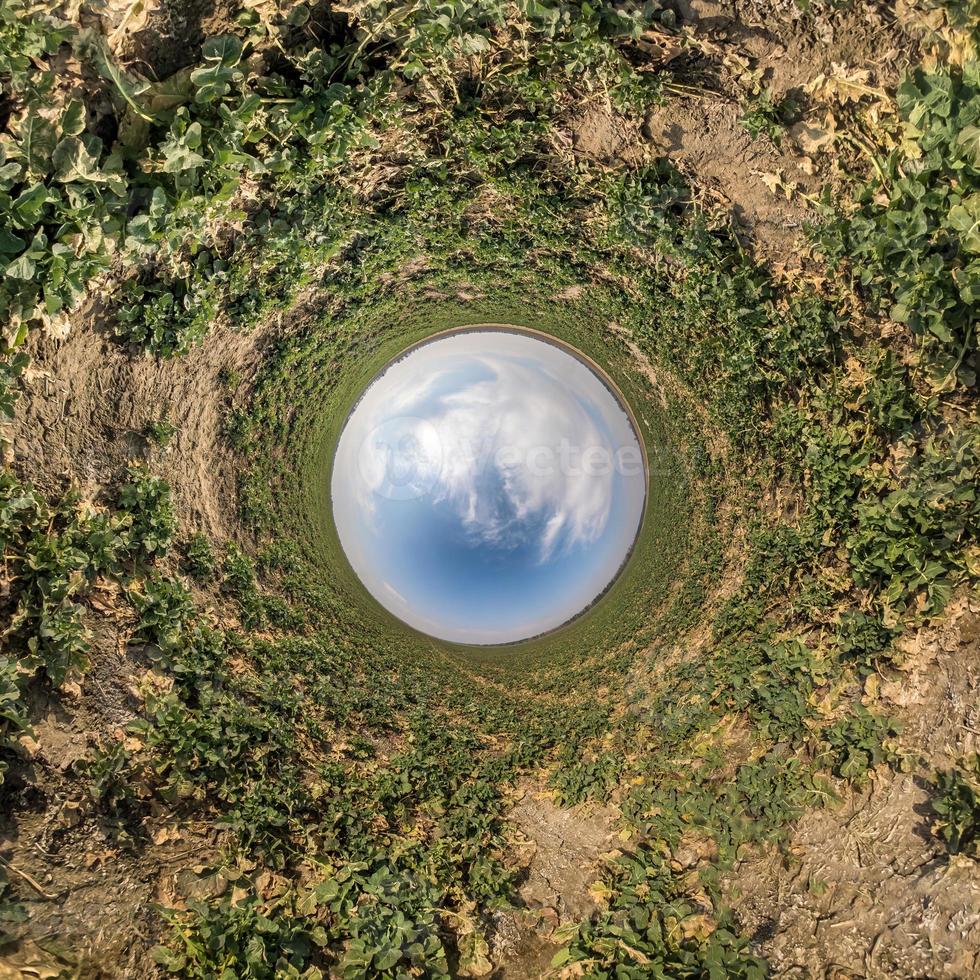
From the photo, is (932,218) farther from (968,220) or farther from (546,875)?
(546,875)

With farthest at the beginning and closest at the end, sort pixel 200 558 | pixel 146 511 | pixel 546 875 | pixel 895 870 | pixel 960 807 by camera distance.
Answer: pixel 200 558 → pixel 546 875 → pixel 146 511 → pixel 895 870 → pixel 960 807

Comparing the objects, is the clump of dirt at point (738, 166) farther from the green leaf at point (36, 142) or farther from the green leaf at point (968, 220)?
the green leaf at point (36, 142)

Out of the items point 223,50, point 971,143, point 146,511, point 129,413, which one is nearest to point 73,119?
point 223,50

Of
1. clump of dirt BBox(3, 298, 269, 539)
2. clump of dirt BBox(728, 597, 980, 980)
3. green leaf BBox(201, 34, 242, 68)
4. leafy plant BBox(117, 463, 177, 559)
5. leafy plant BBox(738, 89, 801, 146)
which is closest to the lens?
clump of dirt BBox(728, 597, 980, 980)

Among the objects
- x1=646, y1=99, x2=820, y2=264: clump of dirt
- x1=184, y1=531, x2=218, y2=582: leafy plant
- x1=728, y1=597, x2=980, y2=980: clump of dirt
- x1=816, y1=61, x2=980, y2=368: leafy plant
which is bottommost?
x1=728, y1=597, x2=980, y2=980: clump of dirt

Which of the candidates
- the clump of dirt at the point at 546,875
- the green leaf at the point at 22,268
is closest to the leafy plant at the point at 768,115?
the green leaf at the point at 22,268

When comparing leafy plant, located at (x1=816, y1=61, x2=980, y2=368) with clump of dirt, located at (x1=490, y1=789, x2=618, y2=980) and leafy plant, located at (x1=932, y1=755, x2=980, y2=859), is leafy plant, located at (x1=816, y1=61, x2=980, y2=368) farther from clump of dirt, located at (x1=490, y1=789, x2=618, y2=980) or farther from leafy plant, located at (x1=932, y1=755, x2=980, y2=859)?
clump of dirt, located at (x1=490, y1=789, x2=618, y2=980)

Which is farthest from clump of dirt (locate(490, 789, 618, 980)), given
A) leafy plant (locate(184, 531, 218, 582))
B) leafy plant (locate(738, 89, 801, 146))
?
leafy plant (locate(738, 89, 801, 146))

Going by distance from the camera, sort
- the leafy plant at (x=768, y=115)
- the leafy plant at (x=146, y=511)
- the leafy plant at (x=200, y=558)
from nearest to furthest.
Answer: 1. the leafy plant at (x=768, y=115)
2. the leafy plant at (x=146, y=511)
3. the leafy plant at (x=200, y=558)

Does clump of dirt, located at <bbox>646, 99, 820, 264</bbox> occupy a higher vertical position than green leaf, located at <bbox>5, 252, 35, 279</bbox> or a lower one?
higher
